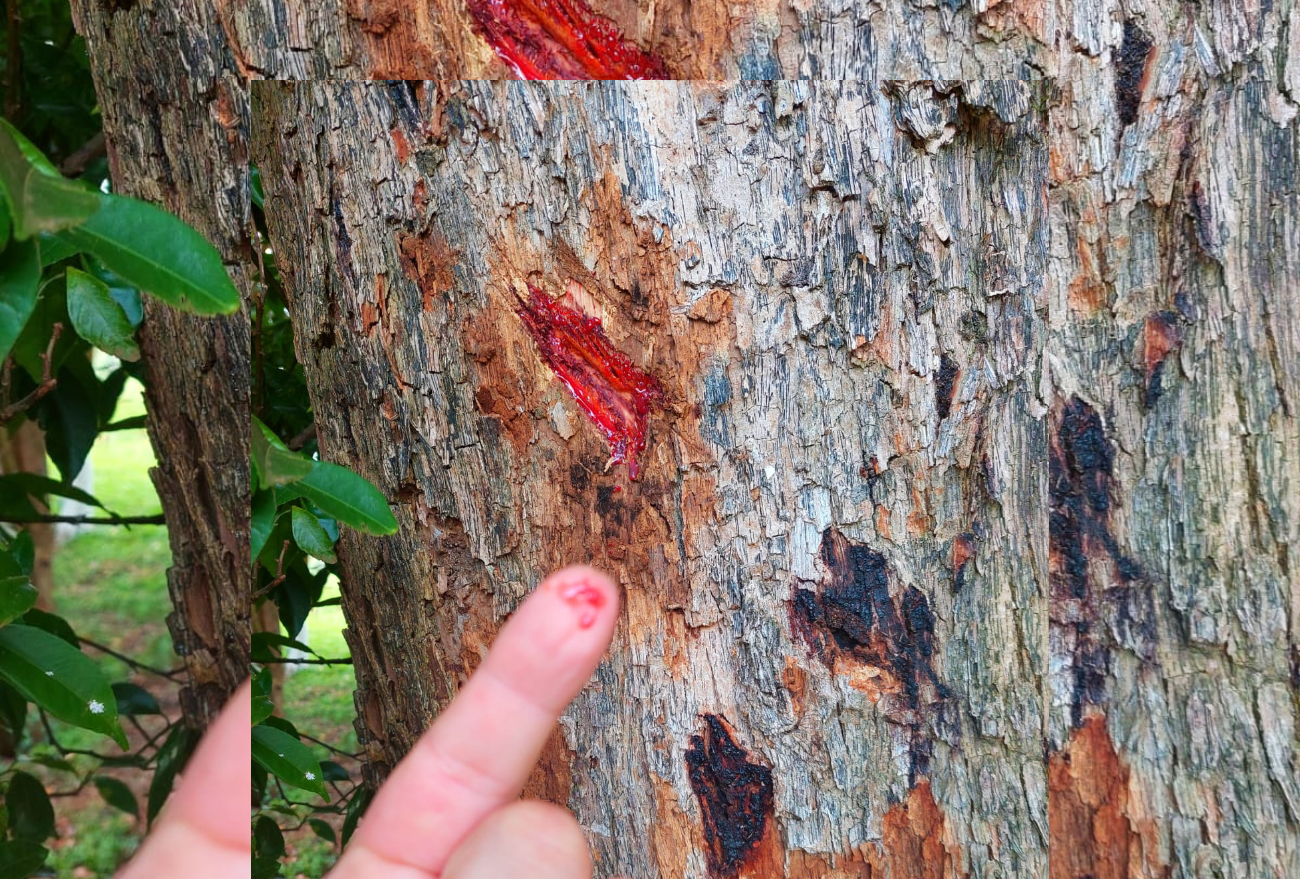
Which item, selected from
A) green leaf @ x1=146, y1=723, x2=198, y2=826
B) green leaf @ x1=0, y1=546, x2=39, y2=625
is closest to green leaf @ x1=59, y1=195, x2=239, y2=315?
green leaf @ x1=0, y1=546, x2=39, y2=625

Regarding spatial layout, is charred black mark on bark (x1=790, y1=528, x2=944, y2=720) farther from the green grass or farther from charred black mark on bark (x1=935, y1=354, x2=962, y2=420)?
the green grass

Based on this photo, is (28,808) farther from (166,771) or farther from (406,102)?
(406,102)

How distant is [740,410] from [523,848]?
39 centimetres

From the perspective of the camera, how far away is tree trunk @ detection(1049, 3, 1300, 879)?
0.77 meters

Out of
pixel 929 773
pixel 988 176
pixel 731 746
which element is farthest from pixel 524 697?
pixel 988 176

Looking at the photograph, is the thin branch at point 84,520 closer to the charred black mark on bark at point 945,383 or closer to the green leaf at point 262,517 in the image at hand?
the green leaf at point 262,517

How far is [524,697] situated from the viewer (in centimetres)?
50

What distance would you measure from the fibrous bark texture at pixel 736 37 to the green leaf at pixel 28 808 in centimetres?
144

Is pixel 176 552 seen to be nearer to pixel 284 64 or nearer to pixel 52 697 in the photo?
pixel 52 697

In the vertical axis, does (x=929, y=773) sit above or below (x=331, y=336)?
below

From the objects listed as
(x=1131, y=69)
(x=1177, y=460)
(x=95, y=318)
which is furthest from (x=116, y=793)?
(x=1131, y=69)

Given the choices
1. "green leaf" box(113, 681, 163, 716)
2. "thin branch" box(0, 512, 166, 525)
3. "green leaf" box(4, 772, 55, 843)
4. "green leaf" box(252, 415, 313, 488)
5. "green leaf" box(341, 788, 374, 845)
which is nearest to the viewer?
"green leaf" box(252, 415, 313, 488)

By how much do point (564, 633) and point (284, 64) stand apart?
0.58 metres

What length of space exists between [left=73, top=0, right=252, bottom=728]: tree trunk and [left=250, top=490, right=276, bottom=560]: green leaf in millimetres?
234
